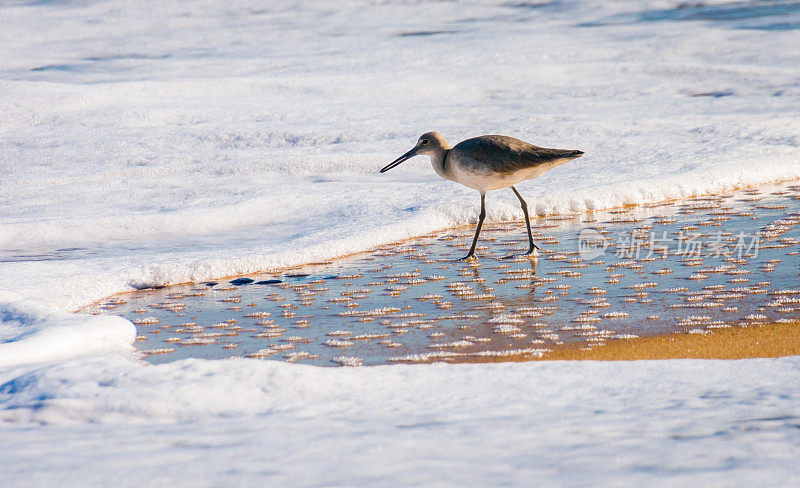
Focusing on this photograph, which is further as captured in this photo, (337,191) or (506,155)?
(337,191)

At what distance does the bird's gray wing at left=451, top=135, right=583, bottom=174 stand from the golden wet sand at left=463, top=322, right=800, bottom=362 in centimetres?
215

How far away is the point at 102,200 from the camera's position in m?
7.60

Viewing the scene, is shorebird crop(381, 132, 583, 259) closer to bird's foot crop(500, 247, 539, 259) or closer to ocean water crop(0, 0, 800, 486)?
bird's foot crop(500, 247, 539, 259)

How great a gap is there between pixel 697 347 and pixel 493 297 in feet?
4.03

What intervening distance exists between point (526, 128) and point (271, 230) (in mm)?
4397

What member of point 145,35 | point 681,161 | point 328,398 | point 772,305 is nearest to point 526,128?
point 681,161

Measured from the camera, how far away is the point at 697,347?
3.49 metres

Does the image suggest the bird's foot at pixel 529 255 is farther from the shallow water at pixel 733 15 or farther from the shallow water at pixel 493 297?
the shallow water at pixel 733 15

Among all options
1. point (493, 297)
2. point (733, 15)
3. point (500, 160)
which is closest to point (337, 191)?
point (500, 160)

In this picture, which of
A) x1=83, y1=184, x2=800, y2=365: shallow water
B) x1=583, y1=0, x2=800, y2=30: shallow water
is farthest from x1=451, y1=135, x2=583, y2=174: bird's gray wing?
x1=583, y1=0, x2=800, y2=30: shallow water

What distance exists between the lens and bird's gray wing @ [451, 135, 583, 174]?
559 centimetres

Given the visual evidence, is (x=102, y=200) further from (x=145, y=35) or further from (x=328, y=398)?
(x=145, y=35)

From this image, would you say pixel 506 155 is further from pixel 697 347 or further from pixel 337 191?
pixel 697 347

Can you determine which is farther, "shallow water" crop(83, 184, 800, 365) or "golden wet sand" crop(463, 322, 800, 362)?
"shallow water" crop(83, 184, 800, 365)
